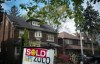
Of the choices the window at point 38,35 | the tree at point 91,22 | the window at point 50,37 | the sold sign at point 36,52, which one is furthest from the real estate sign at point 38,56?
the tree at point 91,22

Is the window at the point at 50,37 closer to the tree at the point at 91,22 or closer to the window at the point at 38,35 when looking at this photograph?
the window at the point at 38,35

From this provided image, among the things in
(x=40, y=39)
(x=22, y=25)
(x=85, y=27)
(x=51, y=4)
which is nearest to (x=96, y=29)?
(x=85, y=27)

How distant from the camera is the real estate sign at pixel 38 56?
594 cm

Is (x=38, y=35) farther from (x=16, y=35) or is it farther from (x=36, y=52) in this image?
(x=36, y=52)

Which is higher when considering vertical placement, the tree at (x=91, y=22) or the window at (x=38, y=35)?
the tree at (x=91, y=22)

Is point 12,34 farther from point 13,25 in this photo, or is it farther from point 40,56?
point 40,56

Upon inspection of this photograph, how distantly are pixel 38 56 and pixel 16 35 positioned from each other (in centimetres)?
3338

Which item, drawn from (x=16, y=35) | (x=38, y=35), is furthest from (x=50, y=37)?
(x=16, y=35)

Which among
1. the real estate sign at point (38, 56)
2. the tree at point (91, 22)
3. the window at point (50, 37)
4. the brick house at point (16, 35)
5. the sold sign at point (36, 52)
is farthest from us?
the tree at point (91, 22)

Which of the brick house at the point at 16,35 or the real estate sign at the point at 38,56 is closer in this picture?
the real estate sign at the point at 38,56

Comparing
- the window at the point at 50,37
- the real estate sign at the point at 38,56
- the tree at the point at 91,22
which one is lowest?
the real estate sign at the point at 38,56

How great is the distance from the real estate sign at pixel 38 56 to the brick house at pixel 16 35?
3029 centimetres

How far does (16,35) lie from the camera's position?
39000 mm

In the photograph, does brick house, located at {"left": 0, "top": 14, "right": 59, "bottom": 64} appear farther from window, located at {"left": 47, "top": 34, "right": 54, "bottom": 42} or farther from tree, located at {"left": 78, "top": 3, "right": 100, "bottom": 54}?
tree, located at {"left": 78, "top": 3, "right": 100, "bottom": 54}
